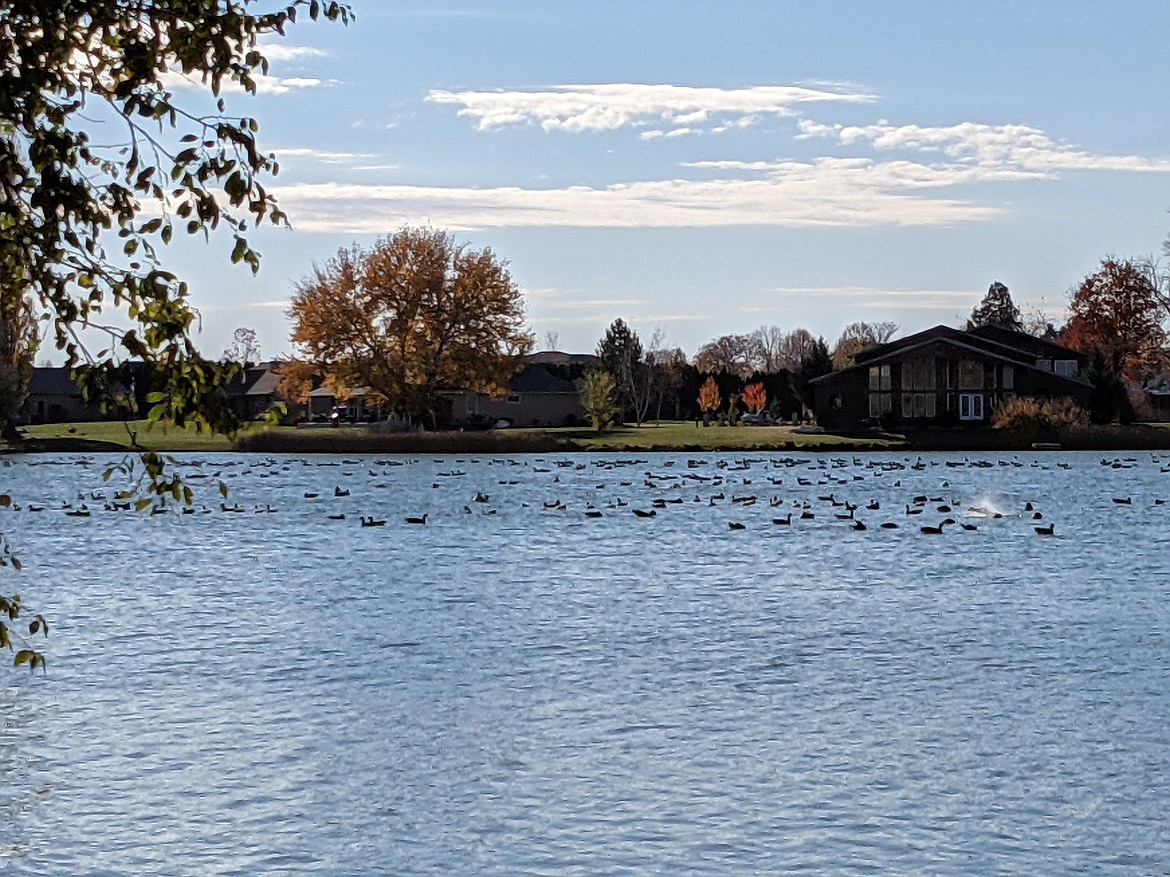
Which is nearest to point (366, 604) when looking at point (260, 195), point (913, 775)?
point (913, 775)

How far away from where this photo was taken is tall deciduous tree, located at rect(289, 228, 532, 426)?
86.1 metres

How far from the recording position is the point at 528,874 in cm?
1211

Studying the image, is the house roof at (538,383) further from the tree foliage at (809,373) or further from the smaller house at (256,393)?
the smaller house at (256,393)

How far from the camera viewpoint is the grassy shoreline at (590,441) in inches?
3265

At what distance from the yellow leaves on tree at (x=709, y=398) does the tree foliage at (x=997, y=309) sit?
4552 cm

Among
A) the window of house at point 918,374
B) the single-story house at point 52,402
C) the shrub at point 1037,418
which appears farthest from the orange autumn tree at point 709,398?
the single-story house at point 52,402

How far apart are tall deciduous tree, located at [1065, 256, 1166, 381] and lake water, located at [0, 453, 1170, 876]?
77.3 metres

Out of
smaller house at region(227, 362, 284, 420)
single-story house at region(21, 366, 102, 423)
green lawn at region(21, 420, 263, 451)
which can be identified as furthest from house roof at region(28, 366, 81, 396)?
green lawn at region(21, 420, 263, 451)

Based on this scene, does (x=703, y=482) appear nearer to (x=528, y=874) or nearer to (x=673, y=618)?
(x=673, y=618)

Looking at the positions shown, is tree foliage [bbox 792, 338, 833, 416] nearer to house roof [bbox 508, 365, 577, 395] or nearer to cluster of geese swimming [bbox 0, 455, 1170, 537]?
house roof [bbox 508, 365, 577, 395]

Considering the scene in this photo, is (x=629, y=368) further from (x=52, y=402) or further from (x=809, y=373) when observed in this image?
(x=52, y=402)

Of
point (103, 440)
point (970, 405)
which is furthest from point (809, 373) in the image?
point (103, 440)

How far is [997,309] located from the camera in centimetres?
15988

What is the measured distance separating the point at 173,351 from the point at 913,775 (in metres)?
9.94
